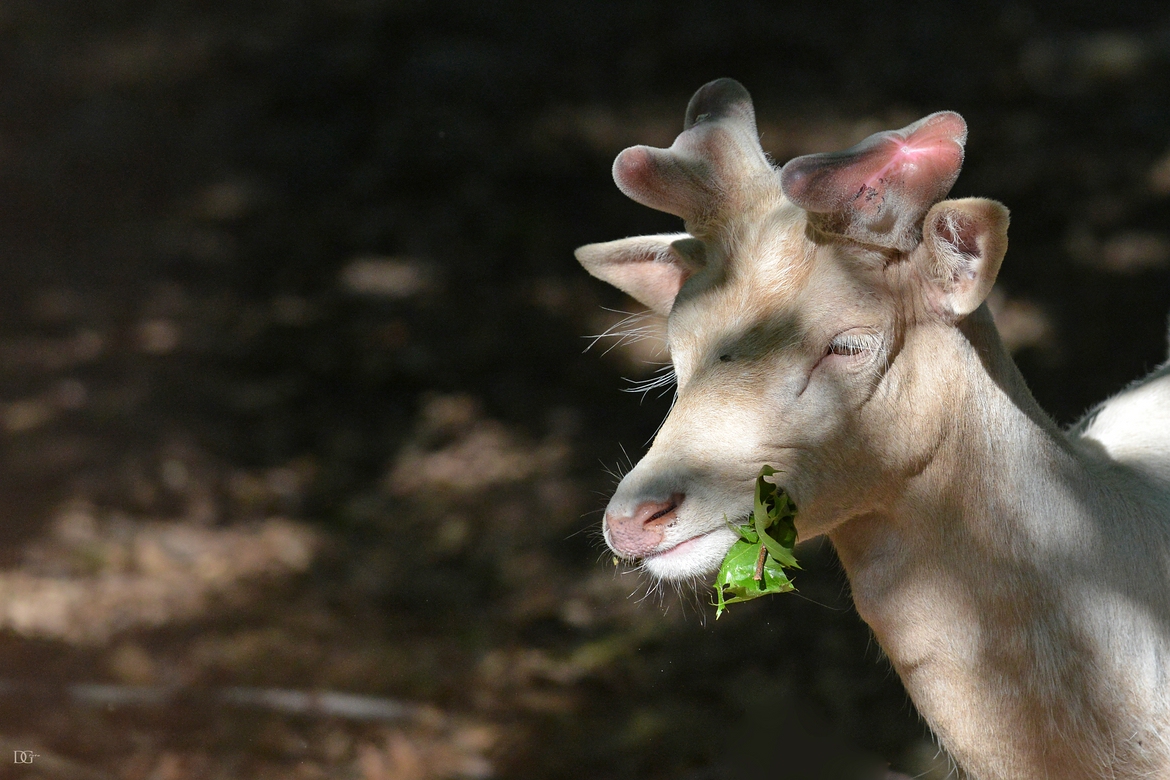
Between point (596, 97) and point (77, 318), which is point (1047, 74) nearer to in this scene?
point (596, 97)

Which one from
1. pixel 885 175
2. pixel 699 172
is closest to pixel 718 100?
pixel 699 172

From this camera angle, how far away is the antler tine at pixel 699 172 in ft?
8.48

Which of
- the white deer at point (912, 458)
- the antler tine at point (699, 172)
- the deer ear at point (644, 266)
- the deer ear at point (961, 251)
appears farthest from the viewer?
the deer ear at point (644, 266)

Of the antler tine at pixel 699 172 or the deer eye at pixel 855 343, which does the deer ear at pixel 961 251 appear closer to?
the deer eye at pixel 855 343

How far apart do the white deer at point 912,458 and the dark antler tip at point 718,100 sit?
0.14 ft

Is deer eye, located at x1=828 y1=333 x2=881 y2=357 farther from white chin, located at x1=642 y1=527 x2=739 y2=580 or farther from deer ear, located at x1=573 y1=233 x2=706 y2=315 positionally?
deer ear, located at x1=573 y1=233 x2=706 y2=315

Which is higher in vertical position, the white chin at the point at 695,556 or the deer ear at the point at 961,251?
the deer ear at the point at 961,251

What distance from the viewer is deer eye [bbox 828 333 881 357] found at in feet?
7.54

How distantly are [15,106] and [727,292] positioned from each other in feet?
25.8

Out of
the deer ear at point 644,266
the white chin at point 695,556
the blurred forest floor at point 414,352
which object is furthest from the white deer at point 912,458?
the blurred forest floor at point 414,352

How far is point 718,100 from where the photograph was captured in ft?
9.06

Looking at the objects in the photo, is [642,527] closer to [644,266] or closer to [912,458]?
[912,458]

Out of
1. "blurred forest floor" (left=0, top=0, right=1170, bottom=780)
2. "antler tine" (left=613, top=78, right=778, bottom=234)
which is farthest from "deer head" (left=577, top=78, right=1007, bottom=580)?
"blurred forest floor" (left=0, top=0, right=1170, bottom=780)

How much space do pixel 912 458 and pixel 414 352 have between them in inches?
183
